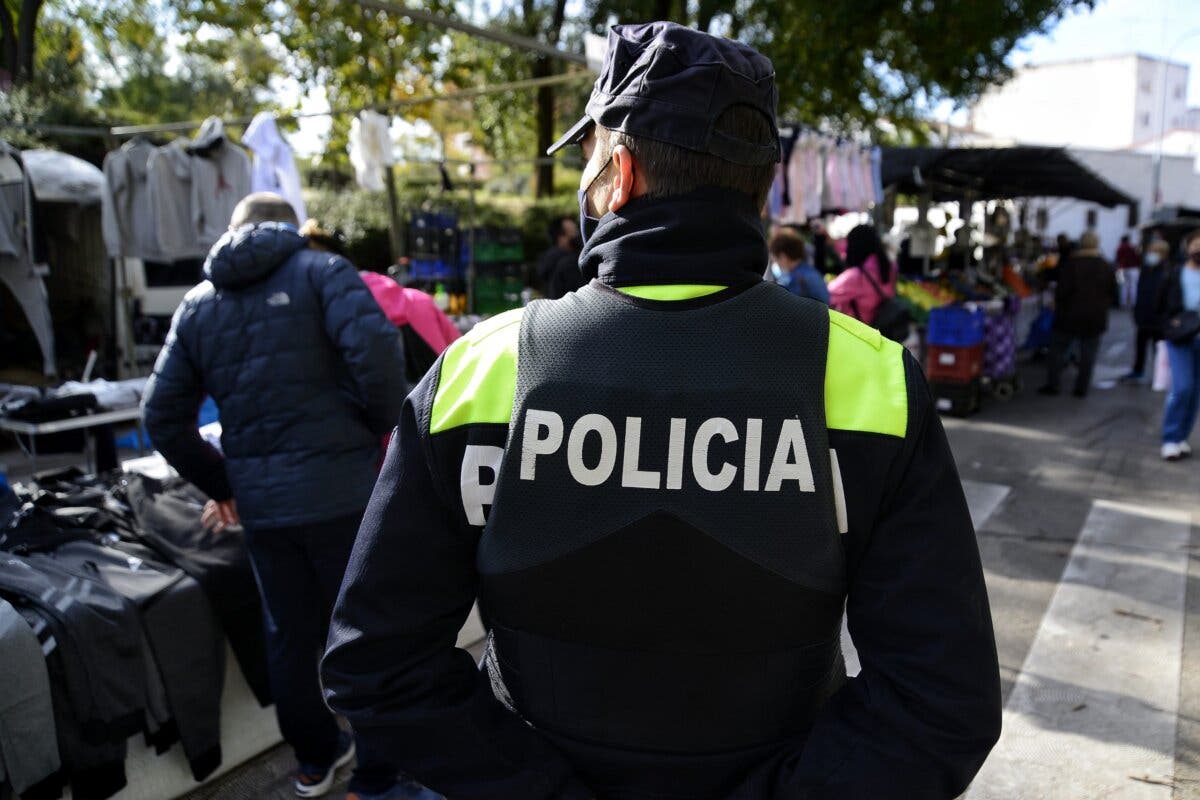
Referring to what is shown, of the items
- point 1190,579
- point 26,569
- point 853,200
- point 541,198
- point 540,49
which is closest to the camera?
point 26,569

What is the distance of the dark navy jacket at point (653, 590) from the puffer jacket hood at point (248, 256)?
1.84 meters

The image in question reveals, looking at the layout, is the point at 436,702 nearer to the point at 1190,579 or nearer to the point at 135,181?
the point at 1190,579

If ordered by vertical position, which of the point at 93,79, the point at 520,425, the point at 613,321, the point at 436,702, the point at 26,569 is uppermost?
the point at 93,79

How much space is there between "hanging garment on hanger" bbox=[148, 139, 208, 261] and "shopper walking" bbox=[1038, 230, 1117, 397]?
9.13m

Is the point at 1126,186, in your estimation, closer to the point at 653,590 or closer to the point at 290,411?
the point at 290,411

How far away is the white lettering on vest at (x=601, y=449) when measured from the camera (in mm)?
1223

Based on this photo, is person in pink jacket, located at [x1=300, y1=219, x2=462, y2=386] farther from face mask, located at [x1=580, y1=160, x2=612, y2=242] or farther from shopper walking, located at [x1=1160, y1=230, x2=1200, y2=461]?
shopper walking, located at [x1=1160, y1=230, x2=1200, y2=461]

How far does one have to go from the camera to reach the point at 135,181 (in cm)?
711

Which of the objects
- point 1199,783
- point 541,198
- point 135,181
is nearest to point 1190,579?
point 1199,783

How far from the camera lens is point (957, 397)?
9445mm

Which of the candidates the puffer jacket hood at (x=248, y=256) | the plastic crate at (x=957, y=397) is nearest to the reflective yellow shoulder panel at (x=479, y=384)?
the puffer jacket hood at (x=248, y=256)

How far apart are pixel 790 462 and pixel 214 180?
275 inches

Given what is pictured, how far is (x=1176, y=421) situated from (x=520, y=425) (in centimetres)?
806

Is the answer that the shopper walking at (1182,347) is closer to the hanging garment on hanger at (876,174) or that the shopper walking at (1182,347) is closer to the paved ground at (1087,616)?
the paved ground at (1087,616)
